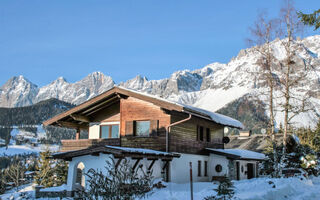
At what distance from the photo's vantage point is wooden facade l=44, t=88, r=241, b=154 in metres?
19.9

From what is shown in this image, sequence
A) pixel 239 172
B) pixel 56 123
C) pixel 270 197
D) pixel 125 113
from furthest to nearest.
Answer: pixel 239 172 → pixel 56 123 → pixel 125 113 → pixel 270 197

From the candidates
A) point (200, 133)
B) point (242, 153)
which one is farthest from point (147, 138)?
point (242, 153)

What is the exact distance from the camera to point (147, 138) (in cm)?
2006

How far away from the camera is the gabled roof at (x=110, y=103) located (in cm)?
1934

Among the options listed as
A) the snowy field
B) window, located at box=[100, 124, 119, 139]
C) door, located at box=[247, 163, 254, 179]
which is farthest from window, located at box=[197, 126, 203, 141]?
the snowy field

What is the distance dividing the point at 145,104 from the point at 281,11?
9.73 m

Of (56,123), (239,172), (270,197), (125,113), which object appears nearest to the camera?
(270,197)

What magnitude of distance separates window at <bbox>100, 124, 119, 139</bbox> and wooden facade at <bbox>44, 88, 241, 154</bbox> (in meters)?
0.34

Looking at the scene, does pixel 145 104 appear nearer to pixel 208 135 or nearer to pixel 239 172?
pixel 208 135

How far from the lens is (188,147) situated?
70.0 feet

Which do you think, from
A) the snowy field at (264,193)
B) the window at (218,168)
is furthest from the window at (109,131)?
the snowy field at (264,193)

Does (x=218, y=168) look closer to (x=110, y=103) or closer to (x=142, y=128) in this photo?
(x=142, y=128)

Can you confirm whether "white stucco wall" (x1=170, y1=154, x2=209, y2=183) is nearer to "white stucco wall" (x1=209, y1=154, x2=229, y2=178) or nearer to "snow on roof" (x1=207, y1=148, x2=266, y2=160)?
"white stucco wall" (x1=209, y1=154, x2=229, y2=178)

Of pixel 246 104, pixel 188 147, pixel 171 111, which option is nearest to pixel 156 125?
pixel 171 111
